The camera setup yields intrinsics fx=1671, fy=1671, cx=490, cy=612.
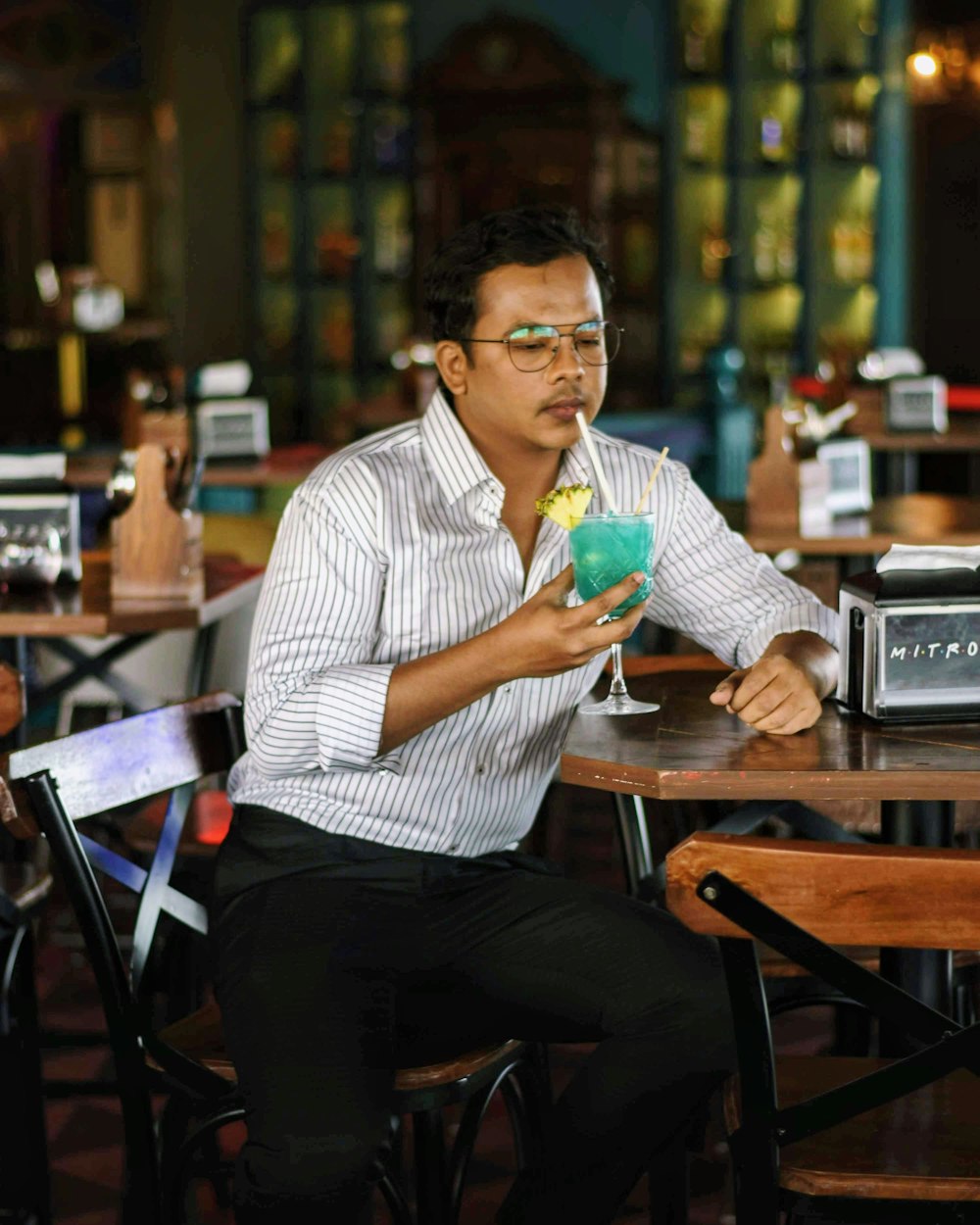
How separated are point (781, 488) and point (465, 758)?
2168mm

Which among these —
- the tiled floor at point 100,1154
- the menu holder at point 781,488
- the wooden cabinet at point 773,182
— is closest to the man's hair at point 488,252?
the tiled floor at point 100,1154

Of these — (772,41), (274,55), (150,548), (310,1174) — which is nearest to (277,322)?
(274,55)

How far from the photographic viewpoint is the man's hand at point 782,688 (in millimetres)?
1831

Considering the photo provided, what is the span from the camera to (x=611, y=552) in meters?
1.81

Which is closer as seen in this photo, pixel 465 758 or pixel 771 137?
pixel 465 758

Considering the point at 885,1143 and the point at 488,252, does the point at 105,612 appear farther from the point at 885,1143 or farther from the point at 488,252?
the point at 885,1143

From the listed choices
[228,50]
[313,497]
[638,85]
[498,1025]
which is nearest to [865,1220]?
[498,1025]

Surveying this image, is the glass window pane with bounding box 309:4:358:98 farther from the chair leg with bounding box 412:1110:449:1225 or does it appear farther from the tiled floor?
the chair leg with bounding box 412:1110:449:1225

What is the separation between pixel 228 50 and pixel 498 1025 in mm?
8832

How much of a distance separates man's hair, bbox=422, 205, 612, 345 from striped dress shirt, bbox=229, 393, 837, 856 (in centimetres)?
12

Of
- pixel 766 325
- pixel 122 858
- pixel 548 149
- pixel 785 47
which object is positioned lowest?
pixel 122 858

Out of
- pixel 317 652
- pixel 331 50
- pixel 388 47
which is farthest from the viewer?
pixel 331 50

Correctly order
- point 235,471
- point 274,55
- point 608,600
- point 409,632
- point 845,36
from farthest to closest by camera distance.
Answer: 1. point 274,55
2. point 845,36
3. point 235,471
4. point 409,632
5. point 608,600

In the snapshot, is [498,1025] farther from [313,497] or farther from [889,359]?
[889,359]
